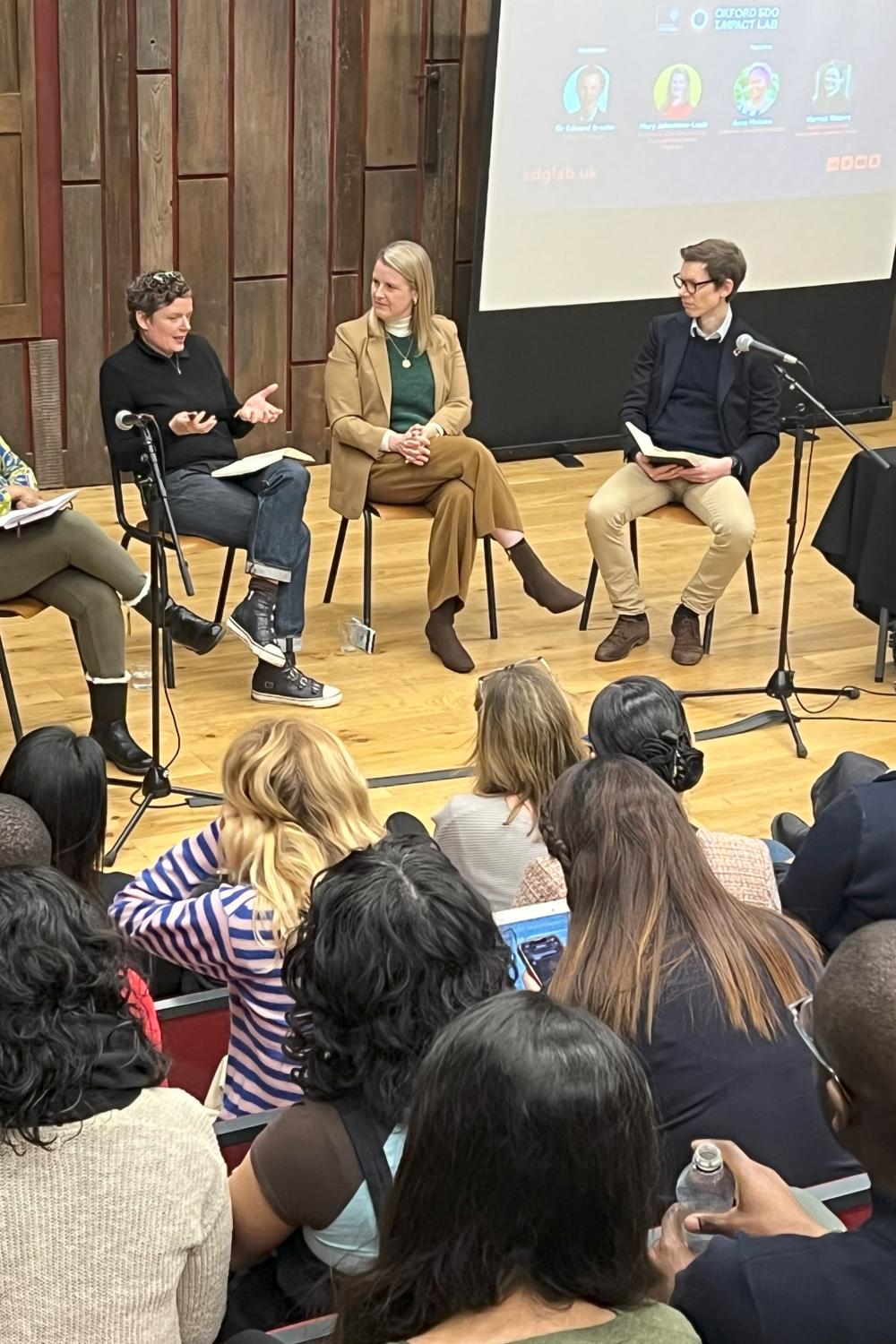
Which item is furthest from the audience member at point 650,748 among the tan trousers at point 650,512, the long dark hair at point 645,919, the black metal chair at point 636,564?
the black metal chair at point 636,564

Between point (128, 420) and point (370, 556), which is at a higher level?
point (128, 420)

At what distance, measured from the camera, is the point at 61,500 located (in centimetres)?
411

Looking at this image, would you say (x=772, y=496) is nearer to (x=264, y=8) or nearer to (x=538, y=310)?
(x=538, y=310)

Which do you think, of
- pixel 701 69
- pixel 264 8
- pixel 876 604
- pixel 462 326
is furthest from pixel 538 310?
pixel 876 604

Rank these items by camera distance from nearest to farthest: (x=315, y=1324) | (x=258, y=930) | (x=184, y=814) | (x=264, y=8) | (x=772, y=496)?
1. (x=315, y=1324)
2. (x=258, y=930)
3. (x=184, y=814)
4. (x=264, y=8)
5. (x=772, y=496)

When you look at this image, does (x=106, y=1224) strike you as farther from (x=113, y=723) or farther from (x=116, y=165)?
(x=116, y=165)

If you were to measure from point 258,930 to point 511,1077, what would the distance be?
987mm

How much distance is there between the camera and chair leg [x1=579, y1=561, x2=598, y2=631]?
525 cm

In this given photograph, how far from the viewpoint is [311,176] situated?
20.1ft

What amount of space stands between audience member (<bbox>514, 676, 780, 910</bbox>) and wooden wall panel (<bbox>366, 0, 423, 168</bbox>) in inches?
150

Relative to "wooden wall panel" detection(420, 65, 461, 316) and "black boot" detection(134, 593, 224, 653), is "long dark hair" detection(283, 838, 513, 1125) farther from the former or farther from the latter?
"wooden wall panel" detection(420, 65, 461, 316)

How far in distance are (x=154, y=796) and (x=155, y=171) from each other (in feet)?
8.96

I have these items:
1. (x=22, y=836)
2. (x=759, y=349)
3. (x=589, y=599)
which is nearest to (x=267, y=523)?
(x=589, y=599)

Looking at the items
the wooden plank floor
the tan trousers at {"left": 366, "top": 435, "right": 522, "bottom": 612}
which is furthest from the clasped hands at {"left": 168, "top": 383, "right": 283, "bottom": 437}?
the wooden plank floor
